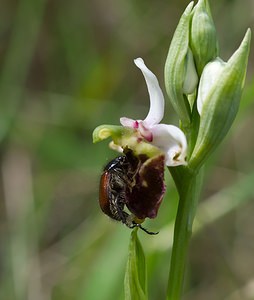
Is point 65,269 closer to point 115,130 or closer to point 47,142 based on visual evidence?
point 47,142

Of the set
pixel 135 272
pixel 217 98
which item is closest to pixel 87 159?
pixel 135 272

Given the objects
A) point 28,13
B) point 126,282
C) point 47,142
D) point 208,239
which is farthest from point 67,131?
point 126,282

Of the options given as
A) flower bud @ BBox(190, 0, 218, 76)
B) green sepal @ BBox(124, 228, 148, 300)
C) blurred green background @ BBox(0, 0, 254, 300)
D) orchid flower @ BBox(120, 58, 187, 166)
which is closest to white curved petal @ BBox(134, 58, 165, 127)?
orchid flower @ BBox(120, 58, 187, 166)

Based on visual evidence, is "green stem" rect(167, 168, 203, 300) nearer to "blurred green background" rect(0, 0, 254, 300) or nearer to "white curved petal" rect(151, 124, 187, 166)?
"white curved petal" rect(151, 124, 187, 166)

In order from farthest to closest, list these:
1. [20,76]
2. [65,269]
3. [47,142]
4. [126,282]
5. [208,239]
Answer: [20,76] → [47,142] → [208,239] → [65,269] → [126,282]

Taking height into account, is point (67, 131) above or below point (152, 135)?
below

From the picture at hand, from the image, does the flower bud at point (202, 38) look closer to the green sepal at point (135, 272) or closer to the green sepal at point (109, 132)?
the green sepal at point (109, 132)

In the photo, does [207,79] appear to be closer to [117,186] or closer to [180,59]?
[180,59]
